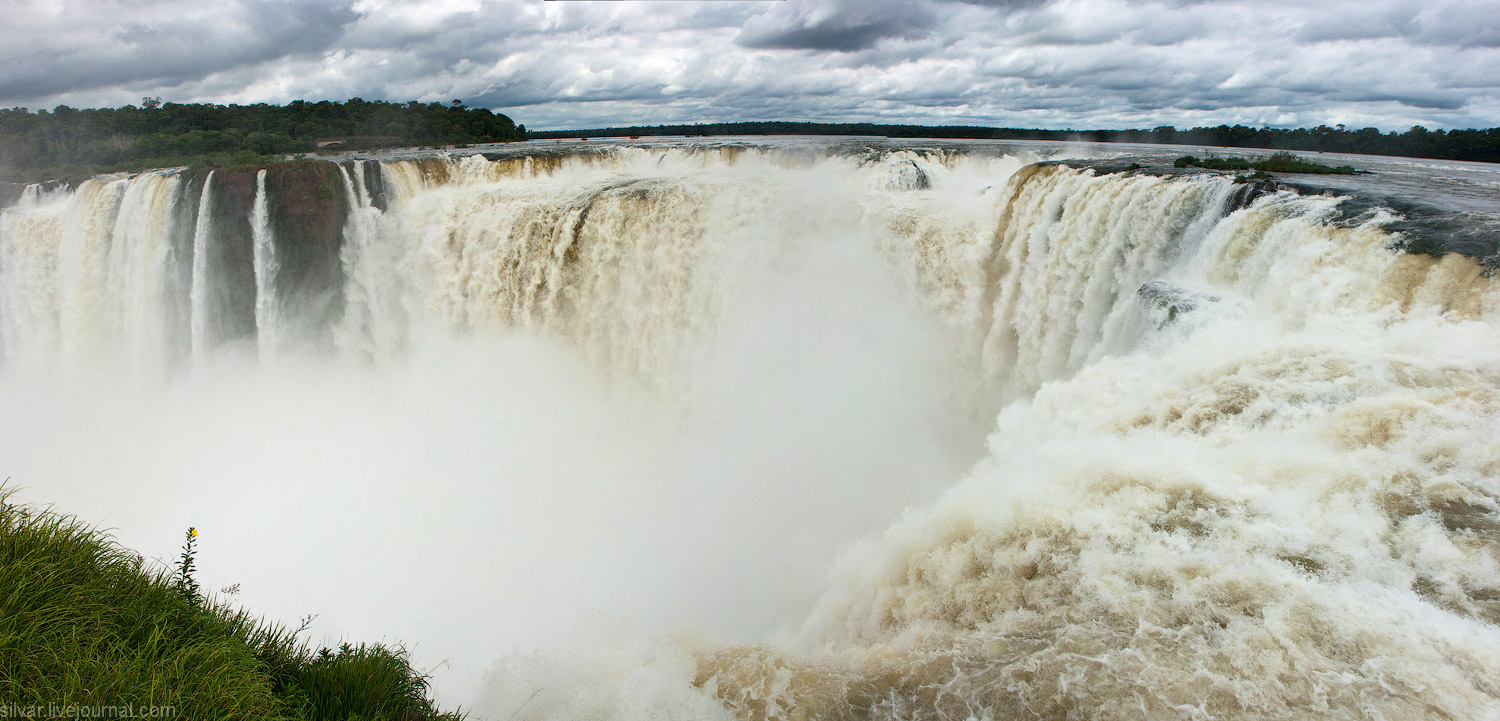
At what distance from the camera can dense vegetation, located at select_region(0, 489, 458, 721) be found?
305 centimetres

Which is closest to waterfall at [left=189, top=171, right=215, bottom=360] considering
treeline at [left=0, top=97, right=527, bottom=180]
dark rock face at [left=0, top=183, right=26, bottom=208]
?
dark rock face at [left=0, top=183, right=26, bottom=208]

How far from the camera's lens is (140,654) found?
11.1ft

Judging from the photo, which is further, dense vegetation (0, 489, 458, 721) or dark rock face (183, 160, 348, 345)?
dark rock face (183, 160, 348, 345)

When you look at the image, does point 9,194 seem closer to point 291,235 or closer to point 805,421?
point 291,235

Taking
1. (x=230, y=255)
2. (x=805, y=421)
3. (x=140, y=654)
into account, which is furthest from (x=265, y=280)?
(x=140, y=654)

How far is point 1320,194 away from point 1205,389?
14.1 feet

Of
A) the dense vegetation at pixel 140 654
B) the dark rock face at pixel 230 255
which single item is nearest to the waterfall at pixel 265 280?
the dark rock face at pixel 230 255

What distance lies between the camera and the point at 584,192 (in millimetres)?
16344

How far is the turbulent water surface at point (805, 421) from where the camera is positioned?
3963 mm

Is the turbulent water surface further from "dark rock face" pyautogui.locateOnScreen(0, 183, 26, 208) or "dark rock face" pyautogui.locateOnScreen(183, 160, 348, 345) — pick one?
"dark rock face" pyautogui.locateOnScreen(0, 183, 26, 208)

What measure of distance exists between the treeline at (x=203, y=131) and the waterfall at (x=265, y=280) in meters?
12.0

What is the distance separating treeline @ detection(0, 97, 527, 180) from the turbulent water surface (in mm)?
12853

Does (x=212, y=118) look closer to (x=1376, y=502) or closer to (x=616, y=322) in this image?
(x=616, y=322)

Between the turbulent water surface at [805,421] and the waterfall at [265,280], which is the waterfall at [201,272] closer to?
the turbulent water surface at [805,421]
